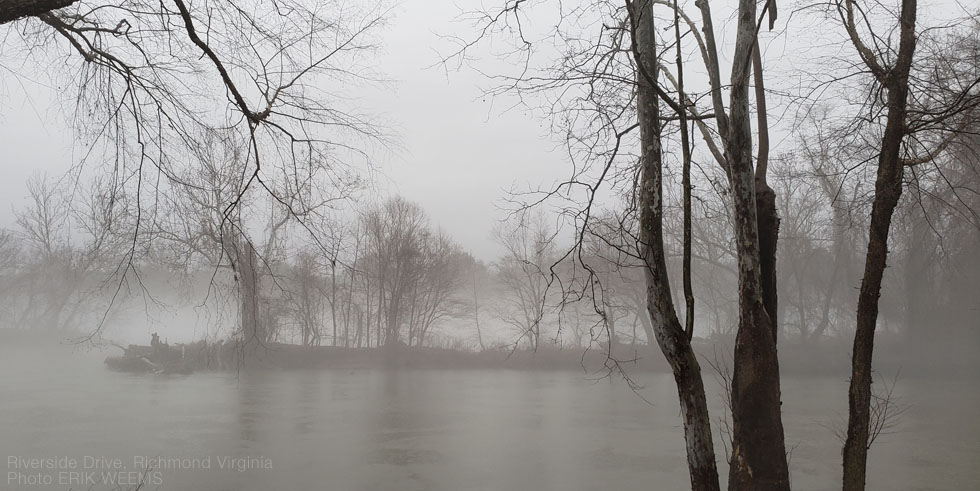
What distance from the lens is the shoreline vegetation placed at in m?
17.2

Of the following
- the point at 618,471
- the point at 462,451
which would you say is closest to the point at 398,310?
the point at 462,451

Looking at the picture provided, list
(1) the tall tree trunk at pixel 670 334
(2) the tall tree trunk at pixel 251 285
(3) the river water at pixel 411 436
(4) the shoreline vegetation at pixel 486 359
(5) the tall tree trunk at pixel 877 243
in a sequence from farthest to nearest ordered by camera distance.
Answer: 1. (4) the shoreline vegetation at pixel 486 359
2. (3) the river water at pixel 411 436
3. (5) the tall tree trunk at pixel 877 243
4. (2) the tall tree trunk at pixel 251 285
5. (1) the tall tree trunk at pixel 670 334

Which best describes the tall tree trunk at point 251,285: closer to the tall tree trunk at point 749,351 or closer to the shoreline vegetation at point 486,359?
the tall tree trunk at point 749,351

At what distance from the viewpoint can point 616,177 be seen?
3578 mm

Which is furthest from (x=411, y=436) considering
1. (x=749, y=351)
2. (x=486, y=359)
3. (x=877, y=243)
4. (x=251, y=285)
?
(x=486, y=359)

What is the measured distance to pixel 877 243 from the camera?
3689 mm

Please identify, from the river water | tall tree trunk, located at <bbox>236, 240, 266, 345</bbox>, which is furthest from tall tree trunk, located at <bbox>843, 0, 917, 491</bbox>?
tall tree trunk, located at <bbox>236, 240, 266, 345</bbox>

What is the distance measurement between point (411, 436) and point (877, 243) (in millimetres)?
7346

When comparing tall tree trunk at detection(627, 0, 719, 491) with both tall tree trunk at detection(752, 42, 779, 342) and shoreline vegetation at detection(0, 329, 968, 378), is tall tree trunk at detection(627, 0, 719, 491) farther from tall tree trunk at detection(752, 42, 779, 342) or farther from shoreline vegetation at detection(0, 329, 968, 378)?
shoreline vegetation at detection(0, 329, 968, 378)

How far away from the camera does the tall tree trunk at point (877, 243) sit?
3580 mm

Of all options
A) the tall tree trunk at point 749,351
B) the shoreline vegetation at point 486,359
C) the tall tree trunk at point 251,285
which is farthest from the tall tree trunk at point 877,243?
the shoreline vegetation at point 486,359

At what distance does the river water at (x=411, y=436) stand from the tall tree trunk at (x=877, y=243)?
3010mm

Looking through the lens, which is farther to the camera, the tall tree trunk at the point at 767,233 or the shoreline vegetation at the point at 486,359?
the shoreline vegetation at the point at 486,359

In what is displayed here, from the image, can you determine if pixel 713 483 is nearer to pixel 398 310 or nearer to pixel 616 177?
pixel 616 177
